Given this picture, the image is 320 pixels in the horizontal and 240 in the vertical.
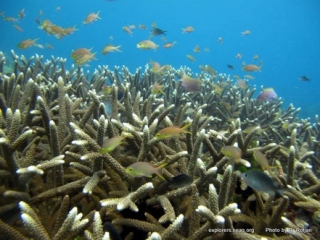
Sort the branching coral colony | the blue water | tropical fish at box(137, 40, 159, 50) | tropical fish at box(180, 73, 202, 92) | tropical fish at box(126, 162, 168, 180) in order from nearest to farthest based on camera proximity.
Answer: the branching coral colony
tropical fish at box(126, 162, 168, 180)
tropical fish at box(180, 73, 202, 92)
tropical fish at box(137, 40, 159, 50)
the blue water

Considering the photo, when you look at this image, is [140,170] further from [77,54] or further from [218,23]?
Answer: [218,23]

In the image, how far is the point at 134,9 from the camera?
164 meters

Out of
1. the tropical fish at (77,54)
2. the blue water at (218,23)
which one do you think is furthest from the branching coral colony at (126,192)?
the blue water at (218,23)

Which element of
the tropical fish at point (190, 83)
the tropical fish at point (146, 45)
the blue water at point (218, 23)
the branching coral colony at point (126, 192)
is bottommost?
the branching coral colony at point (126, 192)

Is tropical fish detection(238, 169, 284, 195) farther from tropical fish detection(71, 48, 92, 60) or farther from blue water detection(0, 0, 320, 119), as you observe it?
blue water detection(0, 0, 320, 119)

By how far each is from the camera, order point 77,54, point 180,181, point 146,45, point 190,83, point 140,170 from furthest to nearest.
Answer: point 146,45 < point 77,54 < point 190,83 < point 180,181 < point 140,170

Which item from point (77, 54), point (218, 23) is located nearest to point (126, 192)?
point (77, 54)

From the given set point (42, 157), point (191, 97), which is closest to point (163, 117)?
point (42, 157)

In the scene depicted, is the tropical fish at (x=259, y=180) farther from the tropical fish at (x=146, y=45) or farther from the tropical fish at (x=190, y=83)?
the tropical fish at (x=146, y=45)

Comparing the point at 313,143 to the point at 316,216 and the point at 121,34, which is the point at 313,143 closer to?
the point at 316,216

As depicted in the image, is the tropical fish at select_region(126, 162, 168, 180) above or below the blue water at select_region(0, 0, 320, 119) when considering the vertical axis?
below

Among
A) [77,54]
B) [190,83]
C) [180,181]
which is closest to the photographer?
[180,181]

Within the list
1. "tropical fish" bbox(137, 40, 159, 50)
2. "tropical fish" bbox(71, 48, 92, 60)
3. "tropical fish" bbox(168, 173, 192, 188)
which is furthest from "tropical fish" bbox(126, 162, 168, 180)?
"tropical fish" bbox(137, 40, 159, 50)

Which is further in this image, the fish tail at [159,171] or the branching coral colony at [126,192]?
the fish tail at [159,171]
